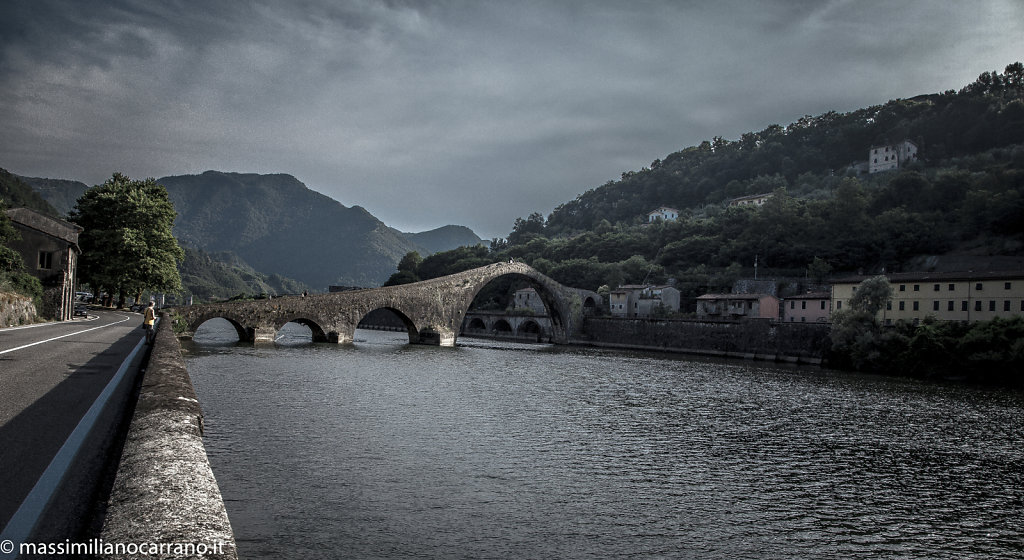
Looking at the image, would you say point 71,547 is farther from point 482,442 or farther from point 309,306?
point 309,306

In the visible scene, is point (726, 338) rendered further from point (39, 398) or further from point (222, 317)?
point (39, 398)

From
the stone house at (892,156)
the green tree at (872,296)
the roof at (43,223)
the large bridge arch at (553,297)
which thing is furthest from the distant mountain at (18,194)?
the stone house at (892,156)

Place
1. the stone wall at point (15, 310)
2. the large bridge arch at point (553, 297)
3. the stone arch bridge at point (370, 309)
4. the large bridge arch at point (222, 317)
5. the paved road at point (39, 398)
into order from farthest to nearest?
the large bridge arch at point (553, 297) → the stone arch bridge at point (370, 309) → the large bridge arch at point (222, 317) → the stone wall at point (15, 310) → the paved road at point (39, 398)

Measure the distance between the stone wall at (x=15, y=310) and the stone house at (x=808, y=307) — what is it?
48.6 meters

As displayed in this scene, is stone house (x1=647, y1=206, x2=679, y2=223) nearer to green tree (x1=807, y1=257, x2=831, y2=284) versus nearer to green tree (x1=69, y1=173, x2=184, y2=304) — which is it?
green tree (x1=807, y1=257, x2=831, y2=284)

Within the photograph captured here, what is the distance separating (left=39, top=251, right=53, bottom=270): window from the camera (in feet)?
94.5

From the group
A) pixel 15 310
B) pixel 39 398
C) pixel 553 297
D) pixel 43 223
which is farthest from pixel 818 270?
pixel 39 398

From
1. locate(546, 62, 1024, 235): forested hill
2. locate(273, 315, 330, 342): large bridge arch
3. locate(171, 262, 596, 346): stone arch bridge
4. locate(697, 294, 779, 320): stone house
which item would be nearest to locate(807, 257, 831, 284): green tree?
locate(697, 294, 779, 320): stone house

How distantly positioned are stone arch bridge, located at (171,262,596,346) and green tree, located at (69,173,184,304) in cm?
448

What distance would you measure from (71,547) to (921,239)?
7547cm

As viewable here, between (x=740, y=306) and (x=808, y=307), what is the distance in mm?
5964

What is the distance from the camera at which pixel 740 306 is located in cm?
5612

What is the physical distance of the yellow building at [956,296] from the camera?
123ft

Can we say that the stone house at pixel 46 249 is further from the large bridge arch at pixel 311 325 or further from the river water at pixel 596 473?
the river water at pixel 596 473
